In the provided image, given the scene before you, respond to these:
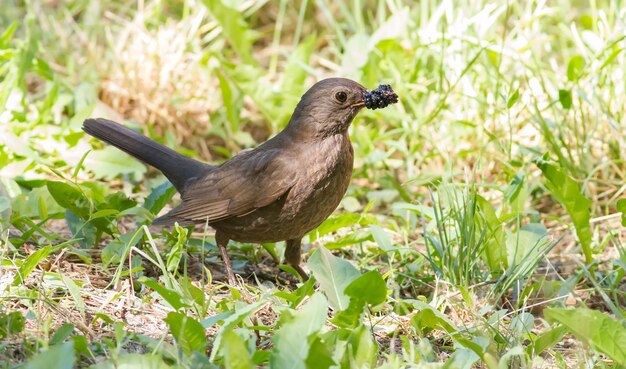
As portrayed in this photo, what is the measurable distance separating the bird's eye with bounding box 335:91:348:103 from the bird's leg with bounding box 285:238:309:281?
31.1 inches

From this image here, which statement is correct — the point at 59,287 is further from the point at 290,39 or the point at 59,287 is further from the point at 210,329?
the point at 290,39

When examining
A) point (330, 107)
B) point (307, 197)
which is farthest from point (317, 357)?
point (330, 107)

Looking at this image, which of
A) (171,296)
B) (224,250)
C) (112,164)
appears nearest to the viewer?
(171,296)

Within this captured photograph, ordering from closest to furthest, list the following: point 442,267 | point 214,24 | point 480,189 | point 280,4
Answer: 1. point 442,267
2. point 480,189
3. point 214,24
4. point 280,4

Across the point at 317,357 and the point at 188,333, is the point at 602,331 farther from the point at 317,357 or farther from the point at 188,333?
the point at 188,333

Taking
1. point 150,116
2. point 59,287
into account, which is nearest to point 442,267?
point 59,287

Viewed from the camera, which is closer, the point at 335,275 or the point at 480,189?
the point at 335,275

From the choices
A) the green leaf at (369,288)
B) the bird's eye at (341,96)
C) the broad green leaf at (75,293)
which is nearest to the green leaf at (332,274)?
the green leaf at (369,288)

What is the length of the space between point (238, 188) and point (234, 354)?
72.1 inches

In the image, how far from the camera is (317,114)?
15.6 ft

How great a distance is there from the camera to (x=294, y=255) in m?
4.93

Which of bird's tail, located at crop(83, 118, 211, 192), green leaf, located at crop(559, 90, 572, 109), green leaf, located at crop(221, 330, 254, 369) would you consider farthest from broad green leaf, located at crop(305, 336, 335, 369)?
green leaf, located at crop(559, 90, 572, 109)

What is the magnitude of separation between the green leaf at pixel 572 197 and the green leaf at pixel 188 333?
82.3 inches

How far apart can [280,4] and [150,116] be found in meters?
2.13
